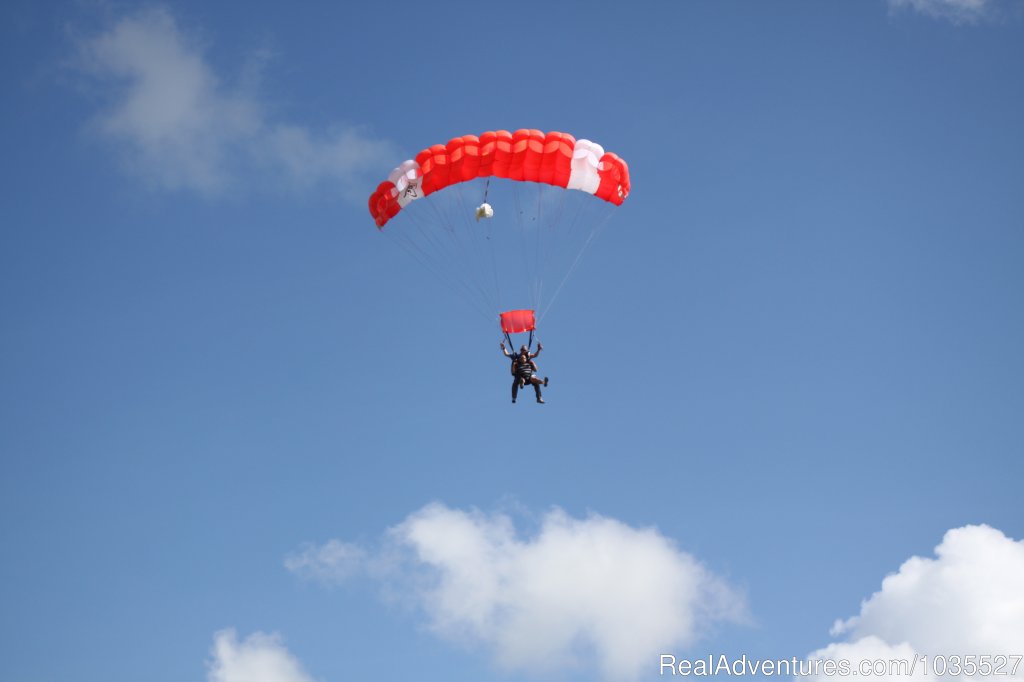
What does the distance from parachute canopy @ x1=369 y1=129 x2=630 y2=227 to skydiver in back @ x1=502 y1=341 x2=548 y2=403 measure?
15.2 ft

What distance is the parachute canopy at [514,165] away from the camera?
3609 centimetres

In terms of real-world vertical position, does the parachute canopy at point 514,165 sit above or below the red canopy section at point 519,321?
above

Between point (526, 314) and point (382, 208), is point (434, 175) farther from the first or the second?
point (526, 314)

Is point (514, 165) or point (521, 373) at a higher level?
point (514, 165)

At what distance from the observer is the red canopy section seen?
36.2m

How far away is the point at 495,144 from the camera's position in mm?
36094

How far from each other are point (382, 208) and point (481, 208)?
2.77 m

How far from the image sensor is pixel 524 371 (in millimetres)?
35656

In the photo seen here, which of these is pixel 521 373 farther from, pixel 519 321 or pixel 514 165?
pixel 514 165

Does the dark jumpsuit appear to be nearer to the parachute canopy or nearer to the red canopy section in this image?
the red canopy section

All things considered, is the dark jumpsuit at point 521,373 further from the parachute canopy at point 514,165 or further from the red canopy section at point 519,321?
the parachute canopy at point 514,165

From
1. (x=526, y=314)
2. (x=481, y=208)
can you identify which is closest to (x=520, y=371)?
(x=526, y=314)

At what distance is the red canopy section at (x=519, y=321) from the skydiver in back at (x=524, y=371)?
0.54 m

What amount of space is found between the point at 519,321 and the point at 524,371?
147 cm
